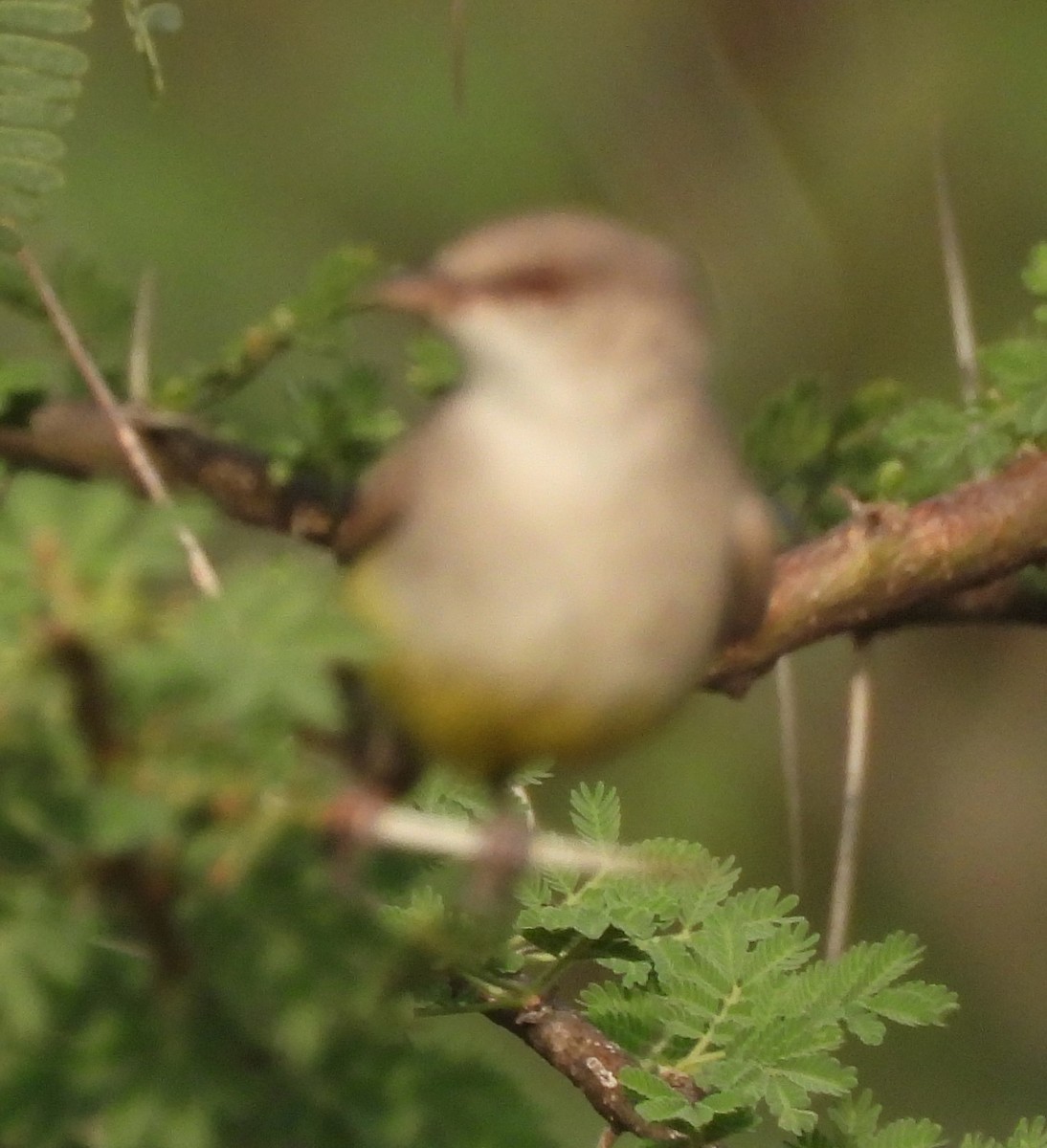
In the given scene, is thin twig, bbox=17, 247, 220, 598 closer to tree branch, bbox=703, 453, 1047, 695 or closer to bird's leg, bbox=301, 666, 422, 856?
bird's leg, bbox=301, 666, 422, 856

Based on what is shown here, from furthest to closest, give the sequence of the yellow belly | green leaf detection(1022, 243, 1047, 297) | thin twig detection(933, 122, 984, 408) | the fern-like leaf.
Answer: thin twig detection(933, 122, 984, 408)
green leaf detection(1022, 243, 1047, 297)
the fern-like leaf
the yellow belly

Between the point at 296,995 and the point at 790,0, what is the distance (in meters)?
5.10

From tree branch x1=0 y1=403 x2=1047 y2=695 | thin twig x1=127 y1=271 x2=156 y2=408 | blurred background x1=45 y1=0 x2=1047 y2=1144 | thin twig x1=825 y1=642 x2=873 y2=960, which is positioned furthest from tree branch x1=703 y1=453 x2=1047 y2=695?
blurred background x1=45 y1=0 x2=1047 y2=1144

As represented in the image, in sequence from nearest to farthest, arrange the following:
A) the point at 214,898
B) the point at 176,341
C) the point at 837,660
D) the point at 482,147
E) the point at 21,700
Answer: the point at 21,700 < the point at 214,898 < the point at 176,341 < the point at 482,147 < the point at 837,660

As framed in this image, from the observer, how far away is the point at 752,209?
19.2 feet

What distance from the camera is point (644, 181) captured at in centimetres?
591

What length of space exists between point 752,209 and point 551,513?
3.90m

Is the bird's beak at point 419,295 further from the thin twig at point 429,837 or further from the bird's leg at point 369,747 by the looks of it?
the thin twig at point 429,837

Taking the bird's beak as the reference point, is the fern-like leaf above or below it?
above

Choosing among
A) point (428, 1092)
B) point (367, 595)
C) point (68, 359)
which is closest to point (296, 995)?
point (428, 1092)

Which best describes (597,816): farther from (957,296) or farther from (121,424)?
(957,296)

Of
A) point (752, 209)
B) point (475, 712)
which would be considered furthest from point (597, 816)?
point (752, 209)

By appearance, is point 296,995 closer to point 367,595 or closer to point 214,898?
point 214,898

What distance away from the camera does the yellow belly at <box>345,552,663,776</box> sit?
6.77 feet
